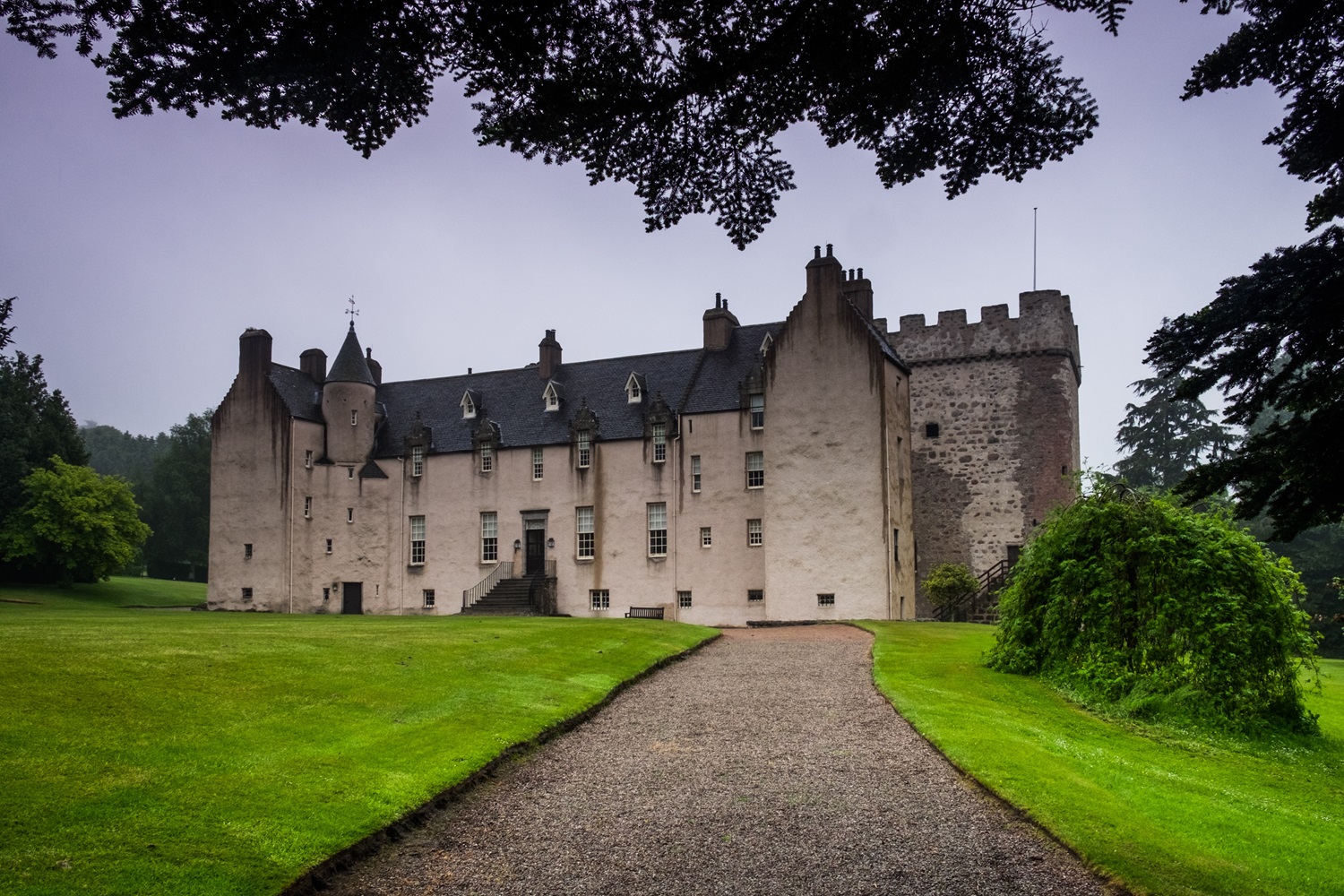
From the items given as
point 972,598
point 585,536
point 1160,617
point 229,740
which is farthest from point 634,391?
point 229,740

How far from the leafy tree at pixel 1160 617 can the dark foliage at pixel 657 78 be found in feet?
40.3

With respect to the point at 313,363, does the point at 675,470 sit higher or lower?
lower

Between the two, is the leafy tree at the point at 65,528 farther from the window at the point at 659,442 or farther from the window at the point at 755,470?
the window at the point at 755,470

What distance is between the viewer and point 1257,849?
28.8 feet

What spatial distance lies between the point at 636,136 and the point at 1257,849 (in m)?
7.76

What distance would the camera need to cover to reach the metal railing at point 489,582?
136 feet

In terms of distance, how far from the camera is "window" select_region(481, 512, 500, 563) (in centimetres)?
4206

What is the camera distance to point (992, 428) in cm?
4019

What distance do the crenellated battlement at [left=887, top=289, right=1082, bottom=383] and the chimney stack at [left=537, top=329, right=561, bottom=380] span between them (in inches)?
557

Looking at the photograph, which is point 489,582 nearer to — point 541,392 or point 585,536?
point 585,536

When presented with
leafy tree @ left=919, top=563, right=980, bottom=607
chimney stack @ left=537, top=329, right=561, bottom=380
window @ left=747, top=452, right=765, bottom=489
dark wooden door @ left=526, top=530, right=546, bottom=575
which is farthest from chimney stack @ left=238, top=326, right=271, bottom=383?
leafy tree @ left=919, top=563, right=980, bottom=607

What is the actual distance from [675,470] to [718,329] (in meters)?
6.41

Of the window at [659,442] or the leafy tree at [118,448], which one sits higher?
the leafy tree at [118,448]

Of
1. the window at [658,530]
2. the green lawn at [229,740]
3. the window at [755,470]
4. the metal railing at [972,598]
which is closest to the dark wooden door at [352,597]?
the window at [658,530]
